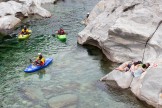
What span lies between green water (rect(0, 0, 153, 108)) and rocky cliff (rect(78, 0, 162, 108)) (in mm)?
982

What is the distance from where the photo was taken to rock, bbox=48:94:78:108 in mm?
24938

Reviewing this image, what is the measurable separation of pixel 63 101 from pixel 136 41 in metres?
9.85

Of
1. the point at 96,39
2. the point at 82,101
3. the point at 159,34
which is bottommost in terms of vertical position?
the point at 82,101

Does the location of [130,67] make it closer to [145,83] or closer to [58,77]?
[145,83]

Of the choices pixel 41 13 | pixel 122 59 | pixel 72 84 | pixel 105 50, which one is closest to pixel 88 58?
pixel 105 50

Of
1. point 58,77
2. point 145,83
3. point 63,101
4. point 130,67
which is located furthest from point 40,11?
point 145,83

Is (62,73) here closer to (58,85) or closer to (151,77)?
(58,85)

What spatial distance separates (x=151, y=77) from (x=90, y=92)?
547cm

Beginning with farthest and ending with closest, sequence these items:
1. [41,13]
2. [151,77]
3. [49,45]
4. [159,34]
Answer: [41,13] → [49,45] → [159,34] → [151,77]

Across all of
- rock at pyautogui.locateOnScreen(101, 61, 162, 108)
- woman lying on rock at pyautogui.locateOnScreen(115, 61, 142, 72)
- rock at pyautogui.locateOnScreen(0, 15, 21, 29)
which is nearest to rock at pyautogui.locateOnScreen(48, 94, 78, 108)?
rock at pyautogui.locateOnScreen(101, 61, 162, 108)

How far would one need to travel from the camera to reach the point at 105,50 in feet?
112

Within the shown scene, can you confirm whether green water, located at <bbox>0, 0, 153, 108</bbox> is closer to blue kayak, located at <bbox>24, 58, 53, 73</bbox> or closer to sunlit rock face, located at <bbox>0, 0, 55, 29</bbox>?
blue kayak, located at <bbox>24, 58, 53, 73</bbox>

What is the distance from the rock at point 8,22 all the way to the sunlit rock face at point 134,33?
17.5 metres

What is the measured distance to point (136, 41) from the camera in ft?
99.3
